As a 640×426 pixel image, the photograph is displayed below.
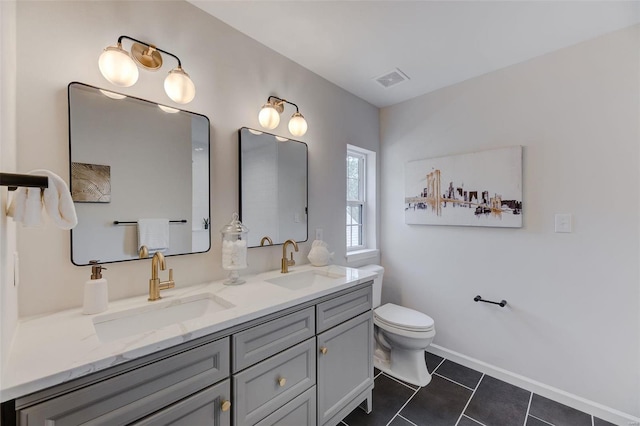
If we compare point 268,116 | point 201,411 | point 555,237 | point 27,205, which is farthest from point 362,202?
point 27,205

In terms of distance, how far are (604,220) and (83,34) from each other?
2.98 m

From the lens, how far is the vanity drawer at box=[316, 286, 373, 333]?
1.42 meters

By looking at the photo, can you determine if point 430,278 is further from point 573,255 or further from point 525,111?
point 525,111

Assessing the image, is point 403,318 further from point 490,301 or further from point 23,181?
point 23,181

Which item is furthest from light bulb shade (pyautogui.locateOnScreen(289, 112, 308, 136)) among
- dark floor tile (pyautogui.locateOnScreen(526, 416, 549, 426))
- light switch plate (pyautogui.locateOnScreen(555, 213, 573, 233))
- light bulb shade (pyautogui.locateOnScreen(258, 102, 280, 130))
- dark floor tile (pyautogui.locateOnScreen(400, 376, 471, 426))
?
dark floor tile (pyautogui.locateOnScreen(526, 416, 549, 426))

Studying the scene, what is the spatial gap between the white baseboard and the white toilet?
1.10ft

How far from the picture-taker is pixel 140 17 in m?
1.31

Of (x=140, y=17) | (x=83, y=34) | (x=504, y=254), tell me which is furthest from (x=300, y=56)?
(x=504, y=254)

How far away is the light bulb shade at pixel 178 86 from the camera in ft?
4.33

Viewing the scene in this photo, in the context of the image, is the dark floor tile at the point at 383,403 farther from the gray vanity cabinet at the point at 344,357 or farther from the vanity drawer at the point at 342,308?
the vanity drawer at the point at 342,308

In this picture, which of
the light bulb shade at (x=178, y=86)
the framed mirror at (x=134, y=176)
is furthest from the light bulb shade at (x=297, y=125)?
the light bulb shade at (x=178, y=86)

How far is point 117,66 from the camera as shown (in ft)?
3.76

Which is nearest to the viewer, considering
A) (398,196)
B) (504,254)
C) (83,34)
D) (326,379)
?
(83,34)

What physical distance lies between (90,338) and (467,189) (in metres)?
2.48
